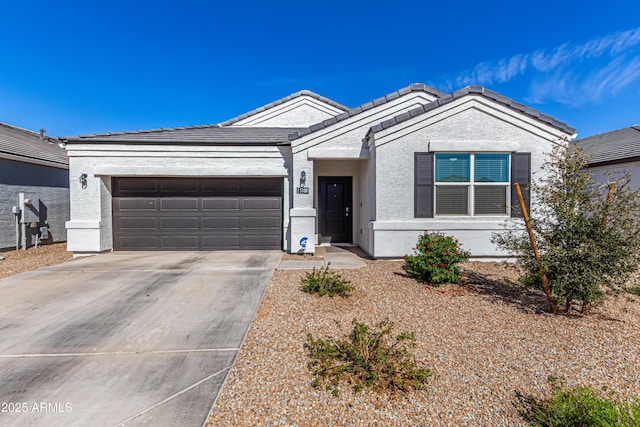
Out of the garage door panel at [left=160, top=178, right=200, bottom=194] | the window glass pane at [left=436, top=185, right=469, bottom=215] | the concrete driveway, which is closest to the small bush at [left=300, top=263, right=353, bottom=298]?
the concrete driveway

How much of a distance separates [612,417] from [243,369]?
9.27 ft

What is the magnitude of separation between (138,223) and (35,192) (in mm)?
4573

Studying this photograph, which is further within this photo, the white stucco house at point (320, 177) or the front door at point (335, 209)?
the front door at point (335, 209)

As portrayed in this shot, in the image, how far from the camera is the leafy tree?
3.68 metres

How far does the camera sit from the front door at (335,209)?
32.3ft

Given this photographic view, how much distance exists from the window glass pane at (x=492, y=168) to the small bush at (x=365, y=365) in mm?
5778

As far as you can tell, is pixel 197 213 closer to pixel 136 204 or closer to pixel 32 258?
pixel 136 204

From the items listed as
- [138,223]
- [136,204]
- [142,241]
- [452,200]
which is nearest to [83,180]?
[136,204]

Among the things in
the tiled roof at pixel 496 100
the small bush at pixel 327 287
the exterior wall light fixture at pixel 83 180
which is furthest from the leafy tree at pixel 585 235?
the exterior wall light fixture at pixel 83 180

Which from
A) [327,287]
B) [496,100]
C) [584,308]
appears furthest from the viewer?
[496,100]

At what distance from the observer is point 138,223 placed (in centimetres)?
876

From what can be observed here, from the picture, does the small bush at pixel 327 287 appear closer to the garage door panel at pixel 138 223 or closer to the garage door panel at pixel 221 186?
the garage door panel at pixel 221 186

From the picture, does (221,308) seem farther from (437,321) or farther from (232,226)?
(232,226)

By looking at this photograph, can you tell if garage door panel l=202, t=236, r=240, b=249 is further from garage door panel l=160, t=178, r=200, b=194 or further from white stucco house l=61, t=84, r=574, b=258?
garage door panel l=160, t=178, r=200, b=194
